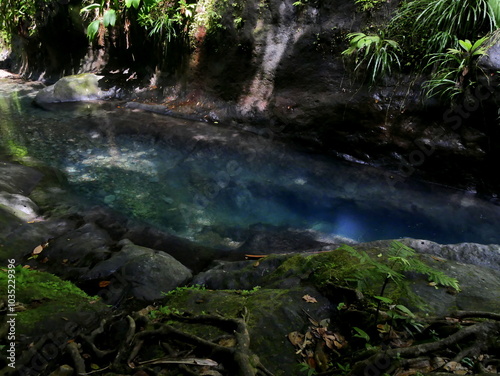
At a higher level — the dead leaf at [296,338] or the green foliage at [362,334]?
the green foliage at [362,334]

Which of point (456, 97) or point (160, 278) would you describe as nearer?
point (160, 278)

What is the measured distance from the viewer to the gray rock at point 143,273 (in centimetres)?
369

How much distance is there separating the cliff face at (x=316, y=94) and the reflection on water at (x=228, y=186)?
1.93 feet

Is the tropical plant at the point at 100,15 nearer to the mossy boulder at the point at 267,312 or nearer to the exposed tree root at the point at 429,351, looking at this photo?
the mossy boulder at the point at 267,312

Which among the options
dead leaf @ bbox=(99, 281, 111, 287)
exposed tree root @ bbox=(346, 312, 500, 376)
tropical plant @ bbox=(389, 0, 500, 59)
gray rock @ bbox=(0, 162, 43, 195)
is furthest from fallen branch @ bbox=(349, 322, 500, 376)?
tropical plant @ bbox=(389, 0, 500, 59)

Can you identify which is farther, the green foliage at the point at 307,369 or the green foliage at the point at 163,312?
the green foliage at the point at 163,312

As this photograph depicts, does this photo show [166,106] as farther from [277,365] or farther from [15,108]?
[277,365]

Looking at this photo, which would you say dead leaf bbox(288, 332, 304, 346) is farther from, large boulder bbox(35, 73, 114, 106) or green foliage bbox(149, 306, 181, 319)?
large boulder bbox(35, 73, 114, 106)

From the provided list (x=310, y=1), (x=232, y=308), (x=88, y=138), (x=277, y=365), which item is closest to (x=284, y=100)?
(x=310, y=1)

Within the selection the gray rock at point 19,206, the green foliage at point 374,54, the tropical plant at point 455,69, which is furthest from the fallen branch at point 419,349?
the green foliage at point 374,54

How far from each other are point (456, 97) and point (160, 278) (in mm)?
6186

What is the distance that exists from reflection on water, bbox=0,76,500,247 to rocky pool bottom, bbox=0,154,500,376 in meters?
0.92

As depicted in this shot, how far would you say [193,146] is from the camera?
328 inches

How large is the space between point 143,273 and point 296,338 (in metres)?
2.08
